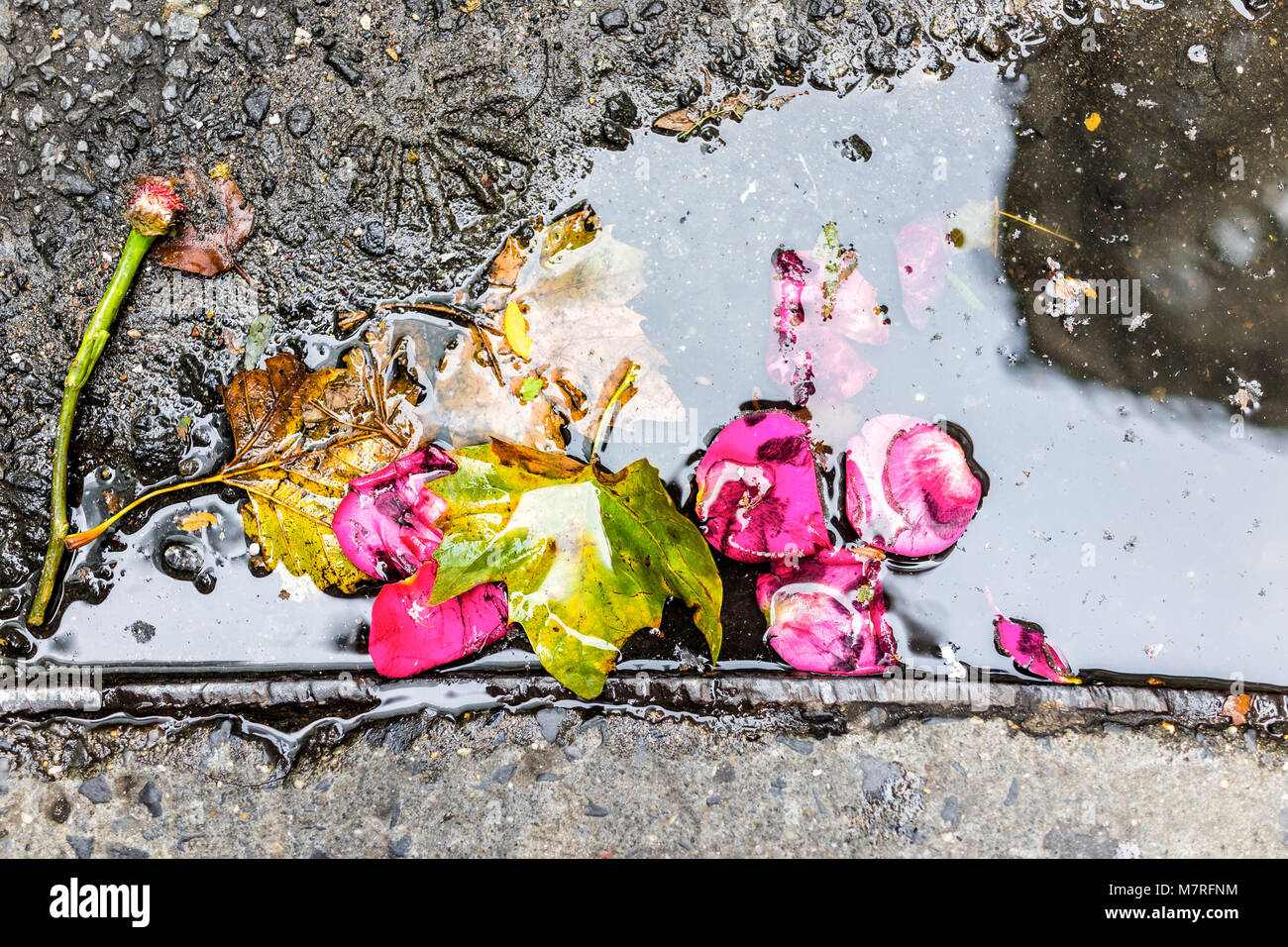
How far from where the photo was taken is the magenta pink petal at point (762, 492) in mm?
2162

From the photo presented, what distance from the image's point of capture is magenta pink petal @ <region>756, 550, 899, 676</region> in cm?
222

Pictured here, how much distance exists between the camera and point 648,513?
6.67ft

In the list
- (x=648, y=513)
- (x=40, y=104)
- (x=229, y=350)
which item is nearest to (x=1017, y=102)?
(x=648, y=513)

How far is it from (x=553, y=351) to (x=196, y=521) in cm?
114

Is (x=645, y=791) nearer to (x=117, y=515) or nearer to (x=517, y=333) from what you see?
(x=517, y=333)

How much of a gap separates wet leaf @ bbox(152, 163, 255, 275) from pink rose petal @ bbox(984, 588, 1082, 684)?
2.46 meters

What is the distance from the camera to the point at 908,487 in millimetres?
2201

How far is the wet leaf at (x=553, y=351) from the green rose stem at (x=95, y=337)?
0.88 m

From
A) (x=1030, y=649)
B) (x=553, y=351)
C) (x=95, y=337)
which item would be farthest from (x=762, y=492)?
(x=95, y=337)

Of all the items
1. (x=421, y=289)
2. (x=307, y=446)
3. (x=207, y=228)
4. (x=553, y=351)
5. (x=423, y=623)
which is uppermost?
(x=207, y=228)

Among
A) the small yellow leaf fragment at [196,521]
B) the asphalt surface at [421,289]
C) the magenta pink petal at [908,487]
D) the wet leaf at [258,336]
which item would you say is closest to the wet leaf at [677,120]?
the asphalt surface at [421,289]

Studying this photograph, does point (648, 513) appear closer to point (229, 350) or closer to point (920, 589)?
point (920, 589)
